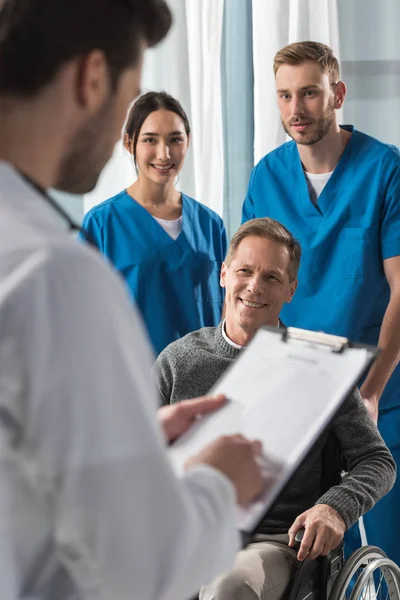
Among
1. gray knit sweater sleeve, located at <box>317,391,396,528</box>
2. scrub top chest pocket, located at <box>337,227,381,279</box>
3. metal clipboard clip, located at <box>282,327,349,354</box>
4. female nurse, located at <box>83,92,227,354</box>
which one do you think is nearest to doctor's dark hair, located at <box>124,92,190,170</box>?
female nurse, located at <box>83,92,227,354</box>

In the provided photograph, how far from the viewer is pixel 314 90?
2.16 metres

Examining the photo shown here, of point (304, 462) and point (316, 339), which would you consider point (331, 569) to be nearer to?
point (304, 462)

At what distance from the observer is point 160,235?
86.8 inches

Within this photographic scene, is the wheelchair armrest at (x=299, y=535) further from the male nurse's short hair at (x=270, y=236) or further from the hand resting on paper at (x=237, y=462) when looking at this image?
the hand resting on paper at (x=237, y=462)

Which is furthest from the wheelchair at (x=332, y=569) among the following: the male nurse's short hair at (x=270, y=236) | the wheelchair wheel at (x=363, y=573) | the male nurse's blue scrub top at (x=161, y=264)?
the male nurse's blue scrub top at (x=161, y=264)

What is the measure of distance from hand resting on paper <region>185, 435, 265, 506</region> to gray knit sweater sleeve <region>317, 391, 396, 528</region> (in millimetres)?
866

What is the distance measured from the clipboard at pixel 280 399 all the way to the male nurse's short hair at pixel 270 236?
862 mm

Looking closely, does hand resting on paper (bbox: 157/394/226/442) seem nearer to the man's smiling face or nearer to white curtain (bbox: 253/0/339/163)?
the man's smiling face

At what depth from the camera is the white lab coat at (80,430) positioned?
50cm

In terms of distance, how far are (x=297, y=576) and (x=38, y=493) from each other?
0.95 m

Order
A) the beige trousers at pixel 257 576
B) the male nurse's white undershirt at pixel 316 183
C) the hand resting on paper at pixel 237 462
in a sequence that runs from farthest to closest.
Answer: the male nurse's white undershirt at pixel 316 183
the beige trousers at pixel 257 576
the hand resting on paper at pixel 237 462

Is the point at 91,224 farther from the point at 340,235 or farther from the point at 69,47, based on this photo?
the point at 69,47

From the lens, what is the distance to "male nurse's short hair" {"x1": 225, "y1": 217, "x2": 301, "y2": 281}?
5.85 ft

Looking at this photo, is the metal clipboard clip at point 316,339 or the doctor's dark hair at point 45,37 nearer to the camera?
the doctor's dark hair at point 45,37
